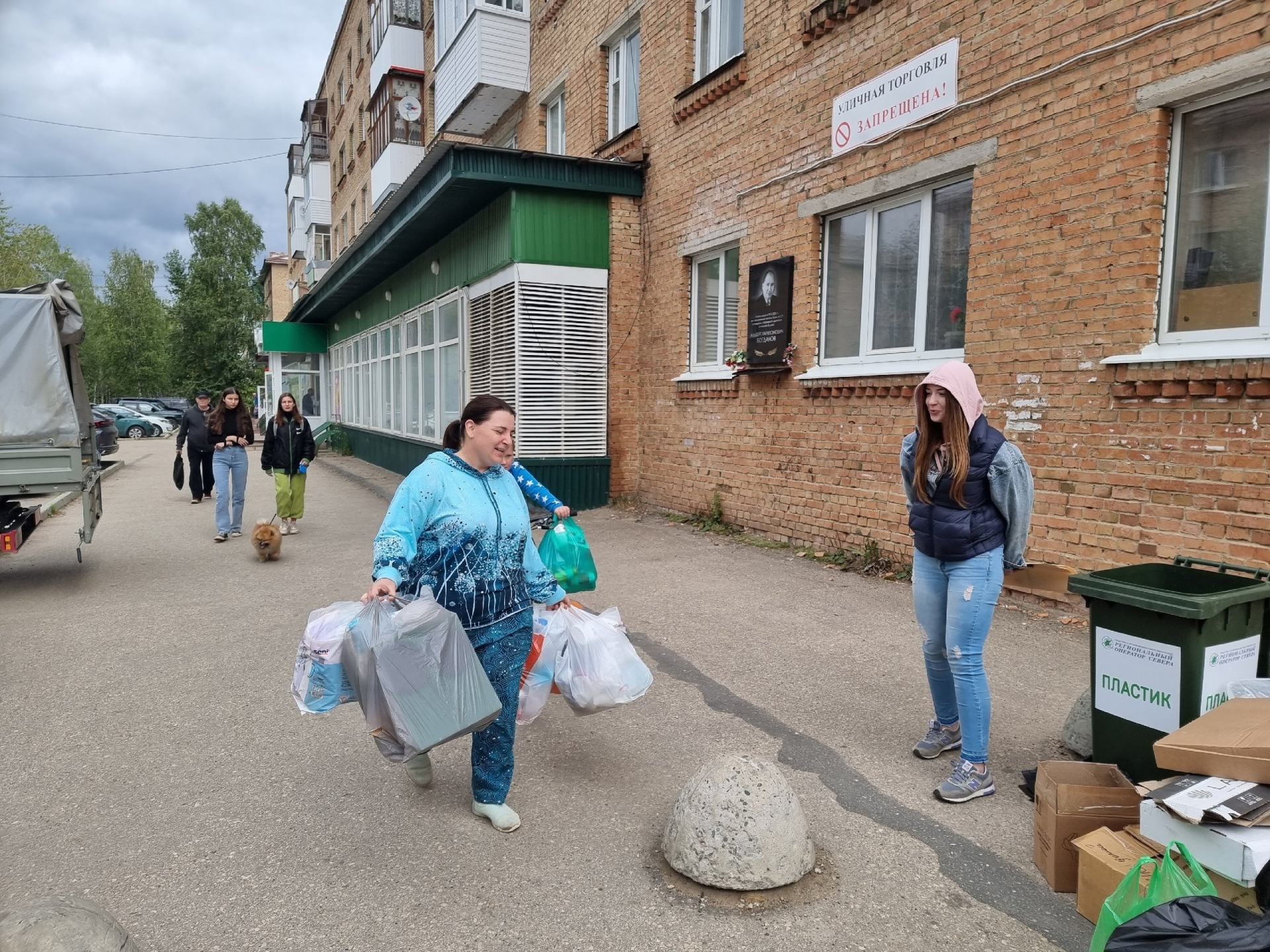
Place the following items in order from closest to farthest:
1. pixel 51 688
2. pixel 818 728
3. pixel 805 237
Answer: pixel 818 728
pixel 51 688
pixel 805 237

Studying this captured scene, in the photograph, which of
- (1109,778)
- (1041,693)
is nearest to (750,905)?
(1109,778)

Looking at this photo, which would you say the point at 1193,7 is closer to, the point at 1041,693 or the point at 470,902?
the point at 1041,693

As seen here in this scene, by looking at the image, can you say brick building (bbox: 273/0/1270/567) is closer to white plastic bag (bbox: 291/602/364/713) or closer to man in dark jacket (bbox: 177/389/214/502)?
man in dark jacket (bbox: 177/389/214/502)

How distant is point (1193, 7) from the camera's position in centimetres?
510

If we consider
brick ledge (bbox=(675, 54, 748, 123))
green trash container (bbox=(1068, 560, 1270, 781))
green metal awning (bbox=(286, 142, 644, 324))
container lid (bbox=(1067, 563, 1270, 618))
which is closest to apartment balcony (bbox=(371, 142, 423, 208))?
green metal awning (bbox=(286, 142, 644, 324))

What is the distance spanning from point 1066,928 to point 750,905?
0.96m

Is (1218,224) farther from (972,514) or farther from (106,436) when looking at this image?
(106,436)

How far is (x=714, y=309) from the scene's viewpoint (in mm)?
10281

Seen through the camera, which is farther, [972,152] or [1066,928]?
[972,152]

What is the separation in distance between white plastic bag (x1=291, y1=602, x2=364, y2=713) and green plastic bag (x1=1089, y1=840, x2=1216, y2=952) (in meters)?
2.44

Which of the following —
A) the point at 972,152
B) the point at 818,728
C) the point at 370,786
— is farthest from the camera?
the point at 972,152

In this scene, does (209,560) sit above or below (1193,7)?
below

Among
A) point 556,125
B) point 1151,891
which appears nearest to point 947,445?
point 1151,891

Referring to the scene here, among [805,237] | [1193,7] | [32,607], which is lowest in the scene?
[32,607]
